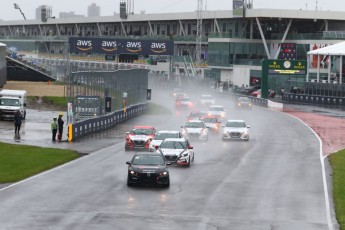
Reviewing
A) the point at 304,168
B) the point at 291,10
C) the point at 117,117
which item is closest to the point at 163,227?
the point at 304,168

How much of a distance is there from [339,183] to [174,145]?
337 inches

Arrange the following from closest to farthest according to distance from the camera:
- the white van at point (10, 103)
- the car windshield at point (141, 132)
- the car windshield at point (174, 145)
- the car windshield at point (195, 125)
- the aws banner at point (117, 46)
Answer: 1. the car windshield at point (174, 145)
2. the car windshield at point (141, 132)
3. the car windshield at point (195, 125)
4. the white van at point (10, 103)
5. the aws banner at point (117, 46)

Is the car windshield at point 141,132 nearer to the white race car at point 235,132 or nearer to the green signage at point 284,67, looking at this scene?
the white race car at point 235,132

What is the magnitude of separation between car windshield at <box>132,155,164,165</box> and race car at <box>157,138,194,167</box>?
5719 mm

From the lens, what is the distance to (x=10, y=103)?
2518 inches

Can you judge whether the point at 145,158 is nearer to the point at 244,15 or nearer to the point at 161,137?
the point at 161,137

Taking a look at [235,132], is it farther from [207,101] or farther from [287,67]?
[287,67]

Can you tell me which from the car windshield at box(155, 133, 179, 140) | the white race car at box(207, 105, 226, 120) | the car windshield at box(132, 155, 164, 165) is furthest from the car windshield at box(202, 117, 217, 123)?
the car windshield at box(132, 155, 164, 165)

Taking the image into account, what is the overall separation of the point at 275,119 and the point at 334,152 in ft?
98.5

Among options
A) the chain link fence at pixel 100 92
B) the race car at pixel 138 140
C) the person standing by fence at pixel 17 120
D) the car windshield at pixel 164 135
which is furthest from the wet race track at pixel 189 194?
the chain link fence at pixel 100 92

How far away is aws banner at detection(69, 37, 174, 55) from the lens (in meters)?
96.5

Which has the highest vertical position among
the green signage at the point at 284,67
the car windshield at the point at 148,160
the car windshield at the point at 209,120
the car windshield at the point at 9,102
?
the green signage at the point at 284,67

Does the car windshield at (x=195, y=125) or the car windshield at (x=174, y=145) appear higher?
the car windshield at (x=174, y=145)

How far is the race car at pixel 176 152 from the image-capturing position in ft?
126
